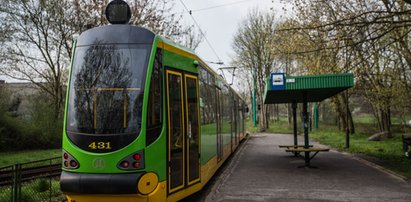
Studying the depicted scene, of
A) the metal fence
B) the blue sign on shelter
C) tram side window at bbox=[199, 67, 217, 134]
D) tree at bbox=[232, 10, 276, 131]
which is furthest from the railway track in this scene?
tree at bbox=[232, 10, 276, 131]

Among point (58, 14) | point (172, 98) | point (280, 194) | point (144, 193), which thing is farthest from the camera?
point (58, 14)

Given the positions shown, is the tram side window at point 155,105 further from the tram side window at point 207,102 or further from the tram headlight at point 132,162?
the tram side window at point 207,102

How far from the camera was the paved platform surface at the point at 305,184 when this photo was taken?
8633 mm

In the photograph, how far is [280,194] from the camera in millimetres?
8867

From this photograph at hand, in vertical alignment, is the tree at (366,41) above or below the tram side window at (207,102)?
above

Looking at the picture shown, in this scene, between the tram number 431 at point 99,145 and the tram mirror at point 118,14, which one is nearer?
the tram number 431 at point 99,145

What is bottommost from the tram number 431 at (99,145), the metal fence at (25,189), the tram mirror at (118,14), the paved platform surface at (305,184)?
the paved platform surface at (305,184)

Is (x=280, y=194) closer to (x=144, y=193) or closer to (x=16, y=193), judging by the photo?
(x=144, y=193)

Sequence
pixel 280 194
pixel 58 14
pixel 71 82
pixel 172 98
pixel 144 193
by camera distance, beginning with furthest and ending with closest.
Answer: pixel 58 14 < pixel 280 194 < pixel 172 98 < pixel 71 82 < pixel 144 193

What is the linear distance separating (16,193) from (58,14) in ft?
65.8

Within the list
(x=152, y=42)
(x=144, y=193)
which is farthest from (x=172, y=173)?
(x=152, y=42)

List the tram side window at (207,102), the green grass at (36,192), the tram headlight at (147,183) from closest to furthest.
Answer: the tram headlight at (147,183)
the green grass at (36,192)
the tram side window at (207,102)

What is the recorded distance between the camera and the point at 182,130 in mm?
7406

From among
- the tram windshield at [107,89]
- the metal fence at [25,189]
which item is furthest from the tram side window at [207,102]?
the metal fence at [25,189]
